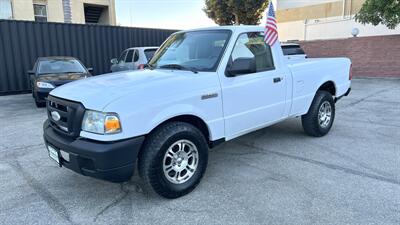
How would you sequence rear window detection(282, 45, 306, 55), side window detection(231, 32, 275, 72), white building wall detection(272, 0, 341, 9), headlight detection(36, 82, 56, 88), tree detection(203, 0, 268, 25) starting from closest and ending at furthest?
side window detection(231, 32, 275, 72), headlight detection(36, 82, 56, 88), rear window detection(282, 45, 306, 55), tree detection(203, 0, 268, 25), white building wall detection(272, 0, 341, 9)

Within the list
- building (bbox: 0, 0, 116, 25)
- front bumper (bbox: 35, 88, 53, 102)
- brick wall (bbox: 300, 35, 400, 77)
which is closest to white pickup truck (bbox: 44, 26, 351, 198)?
front bumper (bbox: 35, 88, 53, 102)

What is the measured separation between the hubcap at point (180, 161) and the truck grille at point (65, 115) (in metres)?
0.94

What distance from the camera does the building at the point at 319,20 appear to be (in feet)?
73.0

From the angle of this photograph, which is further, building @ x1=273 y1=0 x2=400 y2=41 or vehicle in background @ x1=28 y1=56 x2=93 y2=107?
building @ x1=273 y1=0 x2=400 y2=41

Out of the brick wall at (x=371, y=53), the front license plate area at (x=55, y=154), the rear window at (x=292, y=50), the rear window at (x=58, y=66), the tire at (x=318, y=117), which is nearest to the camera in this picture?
the front license plate area at (x=55, y=154)

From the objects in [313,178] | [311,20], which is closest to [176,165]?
[313,178]

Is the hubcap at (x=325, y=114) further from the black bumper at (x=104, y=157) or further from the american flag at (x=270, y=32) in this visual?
the black bumper at (x=104, y=157)

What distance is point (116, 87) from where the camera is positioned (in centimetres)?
325

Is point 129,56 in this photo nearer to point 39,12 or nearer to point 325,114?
point 39,12

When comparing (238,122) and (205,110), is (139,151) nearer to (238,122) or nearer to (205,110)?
(205,110)

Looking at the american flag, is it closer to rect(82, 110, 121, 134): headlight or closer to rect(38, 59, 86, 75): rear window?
rect(82, 110, 121, 134): headlight

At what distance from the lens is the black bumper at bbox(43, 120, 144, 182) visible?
2867mm

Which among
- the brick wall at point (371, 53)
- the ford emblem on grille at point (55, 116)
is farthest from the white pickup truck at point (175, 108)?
the brick wall at point (371, 53)

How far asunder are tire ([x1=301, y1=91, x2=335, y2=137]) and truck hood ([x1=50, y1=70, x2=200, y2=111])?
2642 mm
